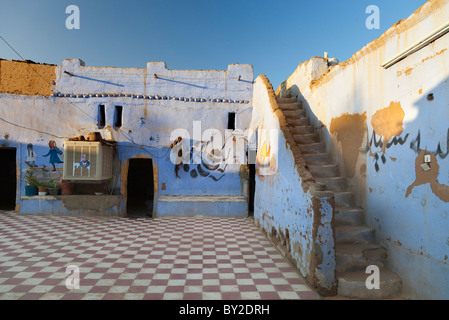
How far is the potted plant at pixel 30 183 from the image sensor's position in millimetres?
9664

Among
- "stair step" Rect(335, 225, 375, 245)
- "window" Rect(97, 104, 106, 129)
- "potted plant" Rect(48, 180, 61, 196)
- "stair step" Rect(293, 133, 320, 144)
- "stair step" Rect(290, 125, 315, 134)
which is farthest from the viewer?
"window" Rect(97, 104, 106, 129)

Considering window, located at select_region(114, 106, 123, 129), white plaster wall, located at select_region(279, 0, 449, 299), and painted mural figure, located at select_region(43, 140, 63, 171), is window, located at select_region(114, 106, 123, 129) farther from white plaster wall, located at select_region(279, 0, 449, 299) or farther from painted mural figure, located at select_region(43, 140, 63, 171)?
white plaster wall, located at select_region(279, 0, 449, 299)

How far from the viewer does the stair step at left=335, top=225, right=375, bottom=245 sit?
4656 mm

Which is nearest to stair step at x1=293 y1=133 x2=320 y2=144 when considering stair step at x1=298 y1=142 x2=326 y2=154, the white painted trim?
stair step at x1=298 y1=142 x2=326 y2=154

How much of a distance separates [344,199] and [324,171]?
0.77 meters

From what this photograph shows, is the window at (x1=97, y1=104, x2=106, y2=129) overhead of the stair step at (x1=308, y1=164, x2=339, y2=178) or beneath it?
overhead

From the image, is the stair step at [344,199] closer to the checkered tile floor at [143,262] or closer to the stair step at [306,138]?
the checkered tile floor at [143,262]

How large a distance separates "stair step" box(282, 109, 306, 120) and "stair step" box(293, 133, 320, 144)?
921mm

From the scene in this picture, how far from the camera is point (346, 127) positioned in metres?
5.70

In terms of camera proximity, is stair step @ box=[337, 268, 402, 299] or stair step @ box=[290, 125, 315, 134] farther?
stair step @ box=[290, 125, 315, 134]

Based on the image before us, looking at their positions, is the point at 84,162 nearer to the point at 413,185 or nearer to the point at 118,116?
the point at 118,116

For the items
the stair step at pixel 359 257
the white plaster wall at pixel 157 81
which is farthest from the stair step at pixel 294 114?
the stair step at pixel 359 257
